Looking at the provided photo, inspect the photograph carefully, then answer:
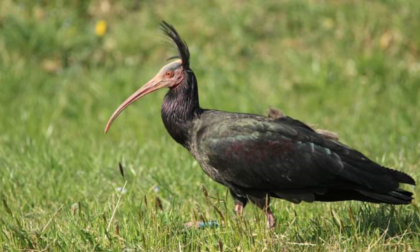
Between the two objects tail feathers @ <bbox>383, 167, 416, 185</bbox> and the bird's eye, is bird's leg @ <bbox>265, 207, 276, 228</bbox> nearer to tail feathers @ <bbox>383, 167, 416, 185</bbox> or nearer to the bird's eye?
tail feathers @ <bbox>383, 167, 416, 185</bbox>

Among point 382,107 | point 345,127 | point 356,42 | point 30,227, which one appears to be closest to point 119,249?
point 30,227

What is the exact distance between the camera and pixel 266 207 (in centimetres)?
486

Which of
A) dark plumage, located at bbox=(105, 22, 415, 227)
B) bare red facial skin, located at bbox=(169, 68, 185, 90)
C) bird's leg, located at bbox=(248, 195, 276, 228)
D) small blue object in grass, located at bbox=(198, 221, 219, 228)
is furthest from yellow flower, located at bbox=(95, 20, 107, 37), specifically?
small blue object in grass, located at bbox=(198, 221, 219, 228)

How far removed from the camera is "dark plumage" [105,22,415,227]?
4977mm

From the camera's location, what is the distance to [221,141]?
203 inches

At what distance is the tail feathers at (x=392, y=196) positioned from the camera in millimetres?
4887

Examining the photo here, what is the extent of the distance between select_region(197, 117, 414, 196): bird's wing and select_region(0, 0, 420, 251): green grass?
0.87 feet

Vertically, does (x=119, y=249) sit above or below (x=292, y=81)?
below

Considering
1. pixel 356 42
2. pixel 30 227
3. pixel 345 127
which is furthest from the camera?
pixel 356 42

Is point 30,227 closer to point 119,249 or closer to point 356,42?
point 119,249

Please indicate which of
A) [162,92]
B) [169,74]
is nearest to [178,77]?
[169,74]

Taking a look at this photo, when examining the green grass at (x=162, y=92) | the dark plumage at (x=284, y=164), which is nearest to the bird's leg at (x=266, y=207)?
the dark plumage at (x=284, y=164)

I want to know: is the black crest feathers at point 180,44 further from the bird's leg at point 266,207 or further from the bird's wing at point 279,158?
the bird's leg at point 266,207

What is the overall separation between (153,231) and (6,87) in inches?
219
